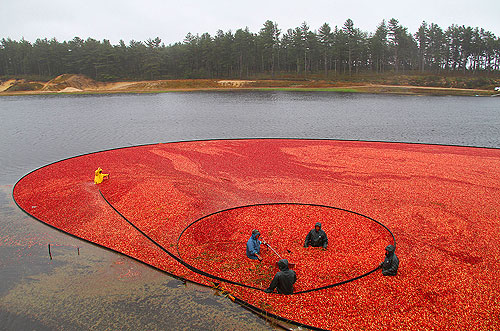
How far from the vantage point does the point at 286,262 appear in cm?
950

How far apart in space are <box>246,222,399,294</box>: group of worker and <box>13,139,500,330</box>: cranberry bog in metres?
0.22

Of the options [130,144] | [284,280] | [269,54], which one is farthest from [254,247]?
[269,54]

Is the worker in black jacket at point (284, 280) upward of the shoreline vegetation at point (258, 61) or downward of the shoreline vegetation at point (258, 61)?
downward

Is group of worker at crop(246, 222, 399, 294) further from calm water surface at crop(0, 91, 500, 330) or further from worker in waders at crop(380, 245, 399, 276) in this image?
calm water surface at crop(0, 91, 500, 330)

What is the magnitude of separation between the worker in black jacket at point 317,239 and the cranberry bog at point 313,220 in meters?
0.43

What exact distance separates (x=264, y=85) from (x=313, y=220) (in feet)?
273

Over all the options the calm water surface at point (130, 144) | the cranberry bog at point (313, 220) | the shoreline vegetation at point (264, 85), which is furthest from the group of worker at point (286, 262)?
the shoreline vegetation at point (264, 85)

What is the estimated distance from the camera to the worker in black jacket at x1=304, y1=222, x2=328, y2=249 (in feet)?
39.0

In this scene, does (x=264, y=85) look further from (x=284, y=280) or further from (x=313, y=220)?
(x=284, y=280)

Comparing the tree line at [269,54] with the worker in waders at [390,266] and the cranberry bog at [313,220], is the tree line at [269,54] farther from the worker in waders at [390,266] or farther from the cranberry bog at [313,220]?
the worker in waders at [390,266]

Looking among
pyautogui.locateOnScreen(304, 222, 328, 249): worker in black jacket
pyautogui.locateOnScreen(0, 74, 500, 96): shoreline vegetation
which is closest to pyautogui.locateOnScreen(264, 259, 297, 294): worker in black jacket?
pyautogui.locateOnScreen(304, 222, 328, 249): worker in black jacket

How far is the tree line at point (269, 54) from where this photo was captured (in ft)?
352

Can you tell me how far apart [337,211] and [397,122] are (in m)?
30.2

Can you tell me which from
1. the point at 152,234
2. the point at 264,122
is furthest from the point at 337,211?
the point at 264,122
